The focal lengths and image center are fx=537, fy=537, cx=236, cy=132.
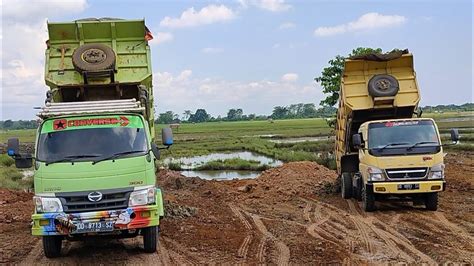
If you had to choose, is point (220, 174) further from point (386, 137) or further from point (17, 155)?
point (17, 155)

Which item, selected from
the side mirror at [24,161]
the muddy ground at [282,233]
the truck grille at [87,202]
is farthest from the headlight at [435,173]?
the side mirror at [24,161]

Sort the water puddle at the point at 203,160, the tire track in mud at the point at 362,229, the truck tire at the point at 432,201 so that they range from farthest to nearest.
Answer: the water puddle at the point at 203,160 < the truck tire at the point at 432,201 < the tire track in mud at the point at 362,229

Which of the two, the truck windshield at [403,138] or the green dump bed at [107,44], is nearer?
the green dump bed at [107,44]

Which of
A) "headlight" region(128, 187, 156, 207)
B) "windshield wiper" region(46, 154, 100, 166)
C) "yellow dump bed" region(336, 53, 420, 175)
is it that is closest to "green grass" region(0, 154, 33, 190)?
"yellow dump bed" region(336, 53, 420, 175)

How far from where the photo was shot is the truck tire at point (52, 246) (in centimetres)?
862

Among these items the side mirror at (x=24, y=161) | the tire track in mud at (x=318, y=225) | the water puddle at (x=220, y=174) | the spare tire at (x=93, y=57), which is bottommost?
the water puddle at (x=220, y=174)

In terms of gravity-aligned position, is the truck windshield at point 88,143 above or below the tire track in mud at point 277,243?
above

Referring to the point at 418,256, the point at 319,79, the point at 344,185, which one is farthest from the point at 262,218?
the point at 319,79

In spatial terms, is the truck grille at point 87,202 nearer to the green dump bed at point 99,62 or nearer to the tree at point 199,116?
the green dump bed at point 99,62

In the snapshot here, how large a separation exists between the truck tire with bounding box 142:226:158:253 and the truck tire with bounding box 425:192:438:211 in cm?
722

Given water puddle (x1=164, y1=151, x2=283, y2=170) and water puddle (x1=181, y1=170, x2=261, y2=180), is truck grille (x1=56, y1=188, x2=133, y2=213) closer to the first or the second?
water puddle (x1=181, y1=170, x2=261, y2=180)

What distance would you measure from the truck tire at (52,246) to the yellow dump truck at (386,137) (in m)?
7.35

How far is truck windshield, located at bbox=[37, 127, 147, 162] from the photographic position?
861 centimetres

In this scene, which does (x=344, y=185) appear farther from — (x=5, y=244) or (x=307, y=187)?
(x=5, y=244)
